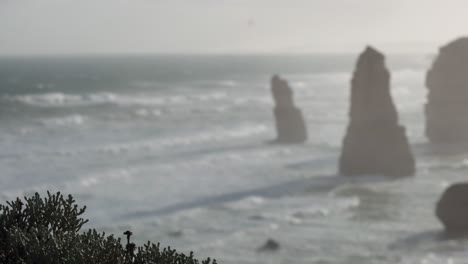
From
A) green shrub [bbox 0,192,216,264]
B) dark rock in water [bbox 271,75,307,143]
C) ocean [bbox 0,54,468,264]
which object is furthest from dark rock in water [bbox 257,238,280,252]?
dark rock in water [bbox 271,75,307,143]

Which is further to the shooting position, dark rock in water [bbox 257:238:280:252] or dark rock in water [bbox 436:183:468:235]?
dark rock in water [bbox 436:183:468:235]

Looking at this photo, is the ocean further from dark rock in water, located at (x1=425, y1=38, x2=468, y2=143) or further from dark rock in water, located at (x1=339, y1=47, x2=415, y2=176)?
dark rock in water, located at (x1=425, y1=38, x2=468, y2=143)

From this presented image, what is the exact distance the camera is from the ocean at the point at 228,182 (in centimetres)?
3994

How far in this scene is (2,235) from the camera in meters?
13.8

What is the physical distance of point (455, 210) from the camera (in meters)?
40.9

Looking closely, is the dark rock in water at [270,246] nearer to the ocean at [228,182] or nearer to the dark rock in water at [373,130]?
the ocean at [228,182]

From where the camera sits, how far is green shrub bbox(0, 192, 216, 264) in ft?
39.8

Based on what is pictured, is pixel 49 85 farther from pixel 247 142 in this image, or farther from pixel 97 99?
pixel 247 142

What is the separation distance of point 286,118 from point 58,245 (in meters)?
71.1

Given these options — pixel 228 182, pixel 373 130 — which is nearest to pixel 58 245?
pixel 228 182

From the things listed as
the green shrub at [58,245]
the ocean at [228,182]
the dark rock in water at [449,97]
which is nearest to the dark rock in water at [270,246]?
the ocean at [228,182]

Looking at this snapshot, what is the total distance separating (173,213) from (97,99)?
8569 centimetres

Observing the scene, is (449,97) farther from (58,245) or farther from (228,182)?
(58,245)

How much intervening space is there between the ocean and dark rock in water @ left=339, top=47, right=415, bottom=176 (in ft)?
5.04
